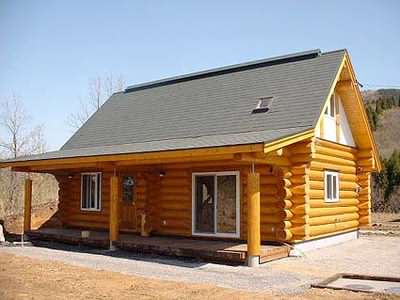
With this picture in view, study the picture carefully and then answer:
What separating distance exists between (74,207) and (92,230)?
62.8 inches

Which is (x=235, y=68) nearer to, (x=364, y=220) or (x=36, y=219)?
(x=364, y=220)

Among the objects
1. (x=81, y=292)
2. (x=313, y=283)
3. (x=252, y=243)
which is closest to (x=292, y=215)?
(x=252, y=243)

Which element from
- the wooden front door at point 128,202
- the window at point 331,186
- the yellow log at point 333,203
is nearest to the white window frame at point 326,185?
the window at point 331,186

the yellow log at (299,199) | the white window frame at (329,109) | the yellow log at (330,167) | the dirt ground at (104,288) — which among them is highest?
the white window frame at (329,109)

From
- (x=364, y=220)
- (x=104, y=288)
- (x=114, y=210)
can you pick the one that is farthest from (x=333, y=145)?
(x=104, y=288)

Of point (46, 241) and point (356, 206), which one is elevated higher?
point (356, 206)

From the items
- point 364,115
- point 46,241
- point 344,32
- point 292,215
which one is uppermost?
point 344,32

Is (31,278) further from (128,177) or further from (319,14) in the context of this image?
(319,14)

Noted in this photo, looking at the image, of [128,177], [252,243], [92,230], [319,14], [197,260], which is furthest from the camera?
[92,230]

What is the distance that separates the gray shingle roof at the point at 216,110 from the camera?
12.9 metres

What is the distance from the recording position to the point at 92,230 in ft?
55.9

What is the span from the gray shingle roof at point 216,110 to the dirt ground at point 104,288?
140 inches

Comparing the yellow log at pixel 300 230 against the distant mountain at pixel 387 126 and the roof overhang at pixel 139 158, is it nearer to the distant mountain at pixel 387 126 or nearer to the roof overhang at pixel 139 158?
the roof overhang at pixel 139 158

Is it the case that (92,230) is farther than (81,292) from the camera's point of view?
Yes
